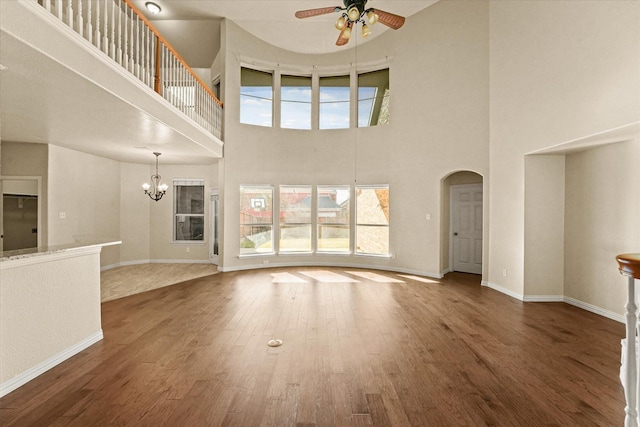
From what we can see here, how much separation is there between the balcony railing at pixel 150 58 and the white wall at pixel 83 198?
2.76 metres

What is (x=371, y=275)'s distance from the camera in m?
7.21

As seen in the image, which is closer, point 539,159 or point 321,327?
point 321,327

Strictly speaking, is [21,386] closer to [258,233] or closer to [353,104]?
Result: [258,233]

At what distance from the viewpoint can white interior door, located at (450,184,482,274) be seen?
7.23m

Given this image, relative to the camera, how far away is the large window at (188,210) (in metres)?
8.78

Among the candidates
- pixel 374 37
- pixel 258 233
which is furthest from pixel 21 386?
pixel 374 37

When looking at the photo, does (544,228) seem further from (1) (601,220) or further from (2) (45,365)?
(2) (45,365)

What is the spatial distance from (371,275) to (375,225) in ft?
4.56

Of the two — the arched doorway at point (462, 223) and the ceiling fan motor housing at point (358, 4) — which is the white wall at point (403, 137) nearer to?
the arched doorway at point (462, 223)

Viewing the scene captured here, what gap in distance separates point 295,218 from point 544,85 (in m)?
5.80

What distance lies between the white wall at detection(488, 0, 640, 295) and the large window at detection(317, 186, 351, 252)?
3.46m

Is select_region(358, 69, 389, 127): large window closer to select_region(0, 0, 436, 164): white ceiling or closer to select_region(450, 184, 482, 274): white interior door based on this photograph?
select_region(0, 0, 436, 164): white ceiling

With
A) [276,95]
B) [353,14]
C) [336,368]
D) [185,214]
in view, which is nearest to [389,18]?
[353,14]

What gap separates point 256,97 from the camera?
8062 millimetres
